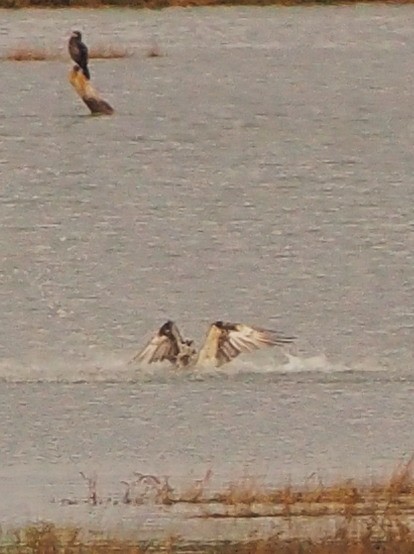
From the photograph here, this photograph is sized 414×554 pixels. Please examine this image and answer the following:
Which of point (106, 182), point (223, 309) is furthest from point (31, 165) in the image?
point (223, 309)

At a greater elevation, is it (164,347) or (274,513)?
(164,347)

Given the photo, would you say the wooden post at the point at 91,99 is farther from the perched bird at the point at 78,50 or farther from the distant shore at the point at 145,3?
the distant shore at the point at 145,3

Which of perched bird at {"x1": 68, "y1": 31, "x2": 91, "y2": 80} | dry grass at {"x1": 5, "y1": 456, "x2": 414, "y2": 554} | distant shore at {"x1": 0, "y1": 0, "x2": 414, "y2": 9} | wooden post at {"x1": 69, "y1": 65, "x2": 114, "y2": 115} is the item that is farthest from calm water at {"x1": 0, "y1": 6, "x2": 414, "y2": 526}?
distant shore at {"x1": 0, "y1": 0, "x2": 414, "y2": 9}

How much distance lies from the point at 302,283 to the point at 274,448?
5746mm

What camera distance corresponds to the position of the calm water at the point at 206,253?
9.36 metres

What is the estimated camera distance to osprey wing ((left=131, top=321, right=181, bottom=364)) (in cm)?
1144

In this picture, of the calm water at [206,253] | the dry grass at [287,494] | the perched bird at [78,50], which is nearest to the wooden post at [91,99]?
the calm water at [206,253]

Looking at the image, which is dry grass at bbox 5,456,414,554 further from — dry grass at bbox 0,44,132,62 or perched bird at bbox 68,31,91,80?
dry grass at bbox 0,44,132,62

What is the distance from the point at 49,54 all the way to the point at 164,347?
20.2 metres

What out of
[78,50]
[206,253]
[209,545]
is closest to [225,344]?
[209,545]

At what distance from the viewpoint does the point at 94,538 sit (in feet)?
21.1

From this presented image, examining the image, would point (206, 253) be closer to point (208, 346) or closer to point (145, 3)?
point (208, 346)

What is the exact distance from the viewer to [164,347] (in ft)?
37.8

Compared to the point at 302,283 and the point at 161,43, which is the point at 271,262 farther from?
the point at 161,43
